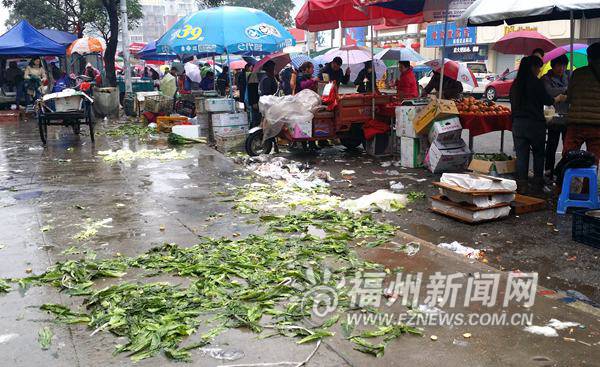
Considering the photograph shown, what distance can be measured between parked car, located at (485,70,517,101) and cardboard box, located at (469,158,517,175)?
67.7 ft

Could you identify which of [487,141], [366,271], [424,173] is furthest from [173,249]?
[487,141]

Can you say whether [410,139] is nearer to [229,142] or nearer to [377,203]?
[377,203]

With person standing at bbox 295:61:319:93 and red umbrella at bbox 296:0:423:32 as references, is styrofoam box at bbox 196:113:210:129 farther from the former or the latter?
red umbrella at bbox 296:0:423:32

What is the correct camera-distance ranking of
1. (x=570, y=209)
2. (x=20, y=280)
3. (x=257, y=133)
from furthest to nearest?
1. (x=257, y=133)
2. (x=570, y=209)
3. (x=20, y=280)

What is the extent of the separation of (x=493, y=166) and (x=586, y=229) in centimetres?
329

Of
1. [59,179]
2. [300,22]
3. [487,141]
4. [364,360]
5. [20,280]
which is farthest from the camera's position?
[487,141]

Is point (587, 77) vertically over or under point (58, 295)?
over

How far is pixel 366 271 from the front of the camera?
4973 mm

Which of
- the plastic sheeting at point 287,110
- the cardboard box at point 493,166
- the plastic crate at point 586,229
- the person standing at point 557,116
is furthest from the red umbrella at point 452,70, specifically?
the plastic crate at point 586,229

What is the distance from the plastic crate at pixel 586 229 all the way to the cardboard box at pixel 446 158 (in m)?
3.70

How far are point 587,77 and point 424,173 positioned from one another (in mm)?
3180

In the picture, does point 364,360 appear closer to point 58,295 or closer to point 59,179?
point 58,295

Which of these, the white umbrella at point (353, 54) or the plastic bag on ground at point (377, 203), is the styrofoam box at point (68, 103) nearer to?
the white umbrella at point (353, 54)

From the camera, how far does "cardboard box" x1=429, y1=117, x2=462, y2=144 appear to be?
31.4 feet
